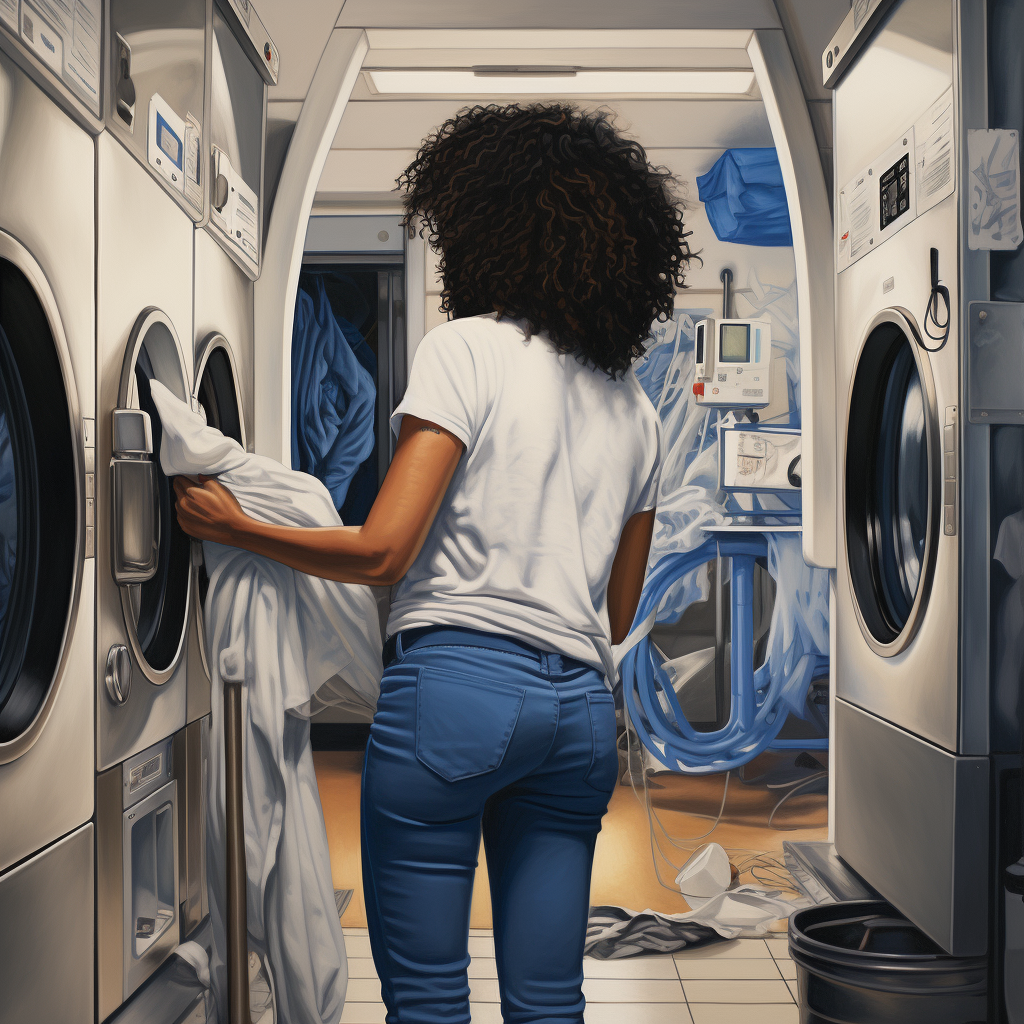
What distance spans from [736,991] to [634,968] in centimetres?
26

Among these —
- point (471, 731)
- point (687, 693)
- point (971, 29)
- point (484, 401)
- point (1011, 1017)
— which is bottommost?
point (1011, 1017)

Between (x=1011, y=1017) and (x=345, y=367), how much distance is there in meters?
2.64

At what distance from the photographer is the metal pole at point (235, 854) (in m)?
1.46

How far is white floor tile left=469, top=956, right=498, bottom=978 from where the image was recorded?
8.05 feet

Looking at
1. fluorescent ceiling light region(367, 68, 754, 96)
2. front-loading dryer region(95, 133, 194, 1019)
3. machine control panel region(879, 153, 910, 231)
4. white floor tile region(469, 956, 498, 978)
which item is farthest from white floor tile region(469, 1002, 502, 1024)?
fluorescent ceiling light region(367, 68, 754, 96)

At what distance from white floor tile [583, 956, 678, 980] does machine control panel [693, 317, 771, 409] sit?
1540 mm

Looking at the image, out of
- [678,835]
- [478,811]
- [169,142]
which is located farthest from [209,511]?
[678,835]

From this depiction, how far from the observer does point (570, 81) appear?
2.84 m

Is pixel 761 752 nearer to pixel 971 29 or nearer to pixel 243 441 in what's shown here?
pixel 243 441

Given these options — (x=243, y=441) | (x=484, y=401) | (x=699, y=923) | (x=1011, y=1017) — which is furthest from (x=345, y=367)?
(x=1011, y=1017)

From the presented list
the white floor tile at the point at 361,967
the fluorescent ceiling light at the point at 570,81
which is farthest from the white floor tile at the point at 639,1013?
the fluorescent ceiling light at the point at 570,81

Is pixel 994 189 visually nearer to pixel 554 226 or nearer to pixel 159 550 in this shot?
pixel 554 226

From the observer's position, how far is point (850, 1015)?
6.14ft

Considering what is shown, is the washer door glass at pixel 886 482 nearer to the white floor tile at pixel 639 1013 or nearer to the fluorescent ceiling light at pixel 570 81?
the white floor tile at pixel 639 1013
